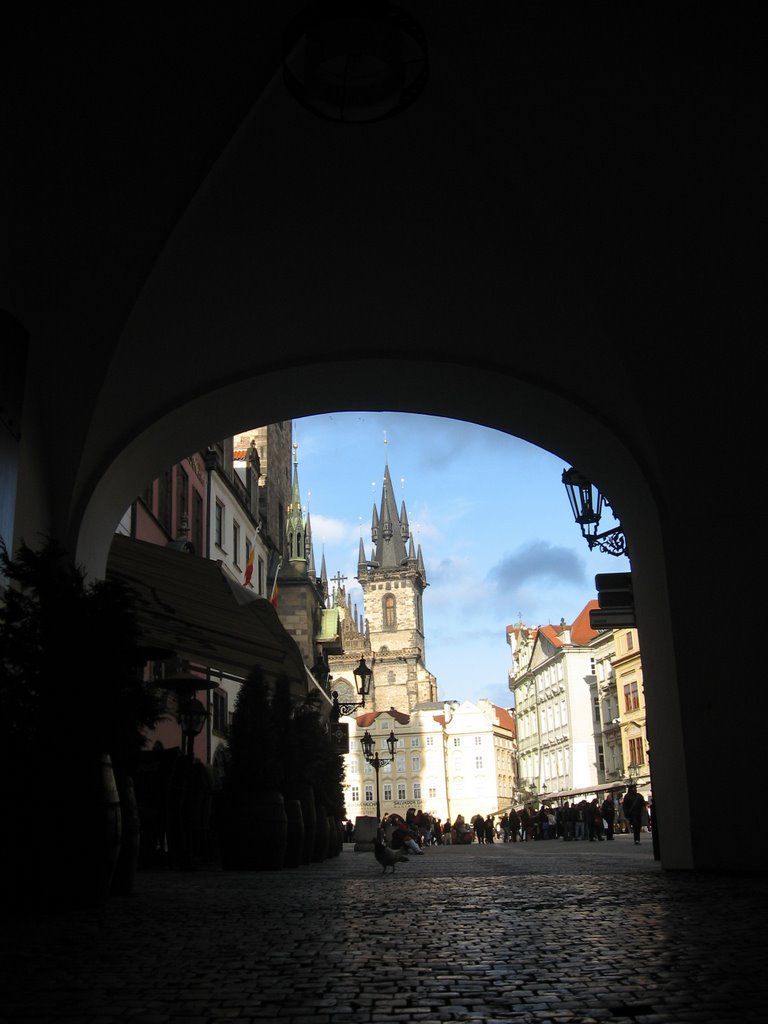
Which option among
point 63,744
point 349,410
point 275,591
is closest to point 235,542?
point 275,591

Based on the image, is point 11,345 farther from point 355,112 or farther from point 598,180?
point 598,180

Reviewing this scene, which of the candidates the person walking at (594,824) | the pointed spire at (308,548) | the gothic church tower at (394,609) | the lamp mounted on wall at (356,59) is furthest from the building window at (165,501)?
the gothic church tower at (394,609)

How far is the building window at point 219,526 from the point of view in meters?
30.8

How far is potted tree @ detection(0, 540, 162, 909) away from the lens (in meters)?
6.84

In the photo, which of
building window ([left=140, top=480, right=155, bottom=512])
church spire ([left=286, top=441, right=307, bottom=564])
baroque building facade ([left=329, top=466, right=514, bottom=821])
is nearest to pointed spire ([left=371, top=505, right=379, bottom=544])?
baroque building facade ([left=329, top=466, right=514, bottom=821])

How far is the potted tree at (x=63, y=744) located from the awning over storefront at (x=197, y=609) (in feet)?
21.6

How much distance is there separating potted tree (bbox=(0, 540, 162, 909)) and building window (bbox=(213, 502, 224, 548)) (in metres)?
23.5

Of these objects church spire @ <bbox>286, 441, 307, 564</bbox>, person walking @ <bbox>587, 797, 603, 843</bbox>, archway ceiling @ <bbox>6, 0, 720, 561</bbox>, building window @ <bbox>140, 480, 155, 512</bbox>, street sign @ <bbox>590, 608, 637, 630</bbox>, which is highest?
church spire @ <bbox>286, 441, 307, 564</bbox>

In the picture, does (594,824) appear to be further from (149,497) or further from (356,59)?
(356,59)

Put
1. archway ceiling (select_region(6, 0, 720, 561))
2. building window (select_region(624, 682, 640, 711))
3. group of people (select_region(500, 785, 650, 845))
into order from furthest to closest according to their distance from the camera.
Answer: building window (select_region(624, 682, 640, 711)), group of people (select_region(500, 785, 650, 845)), archway ceiling (select_region(6, 0, 720, 561))

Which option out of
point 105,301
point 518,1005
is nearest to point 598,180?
point 105,301

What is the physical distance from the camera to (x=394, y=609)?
166 m

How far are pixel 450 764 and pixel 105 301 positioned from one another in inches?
4559

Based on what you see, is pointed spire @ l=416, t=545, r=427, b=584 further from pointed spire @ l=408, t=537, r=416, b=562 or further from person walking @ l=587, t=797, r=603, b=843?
person walking @ l=587, t=797, r=603, b=843
